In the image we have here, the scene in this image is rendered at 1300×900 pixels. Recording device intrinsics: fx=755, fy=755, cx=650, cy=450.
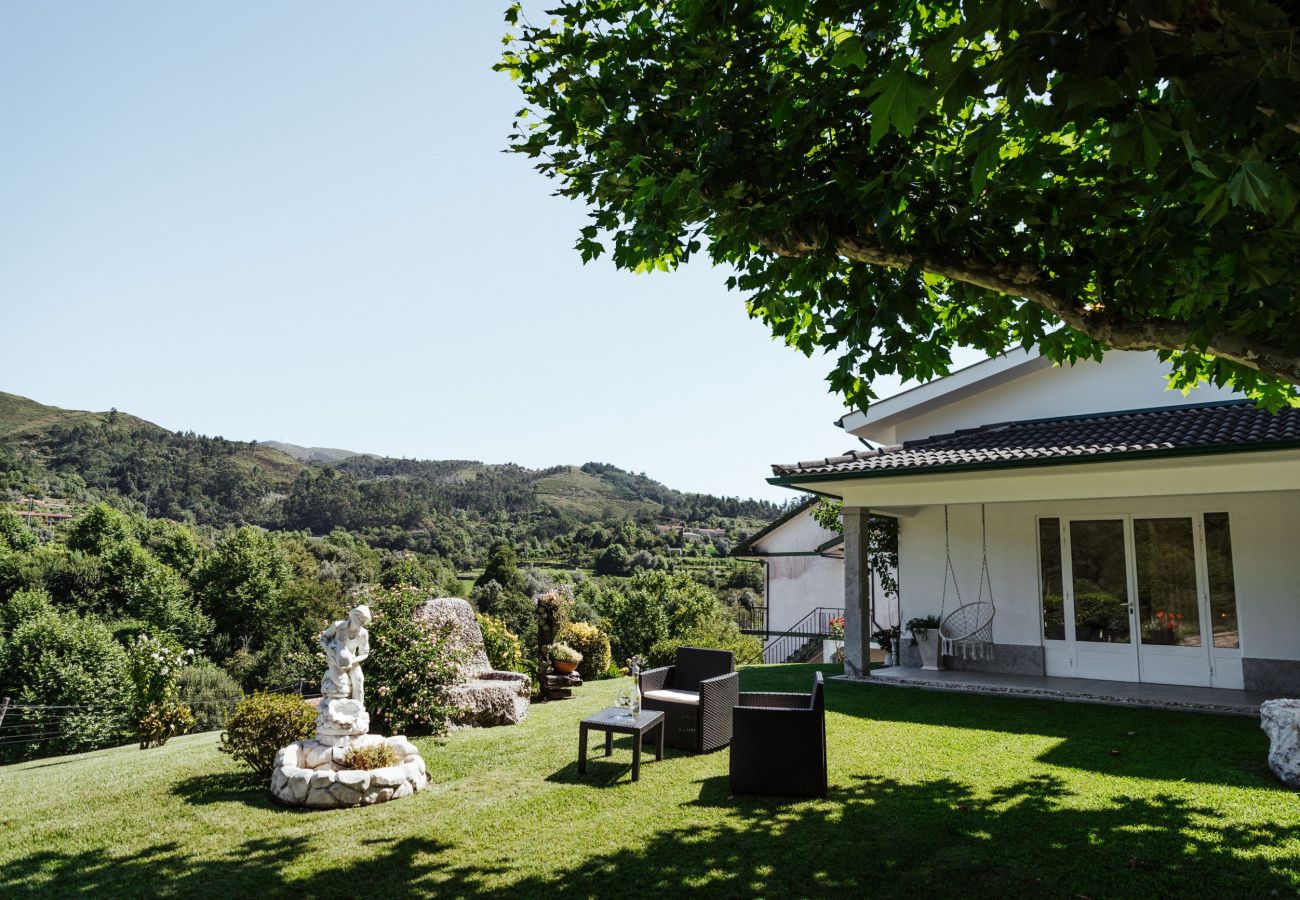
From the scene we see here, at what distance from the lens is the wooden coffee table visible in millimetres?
6465

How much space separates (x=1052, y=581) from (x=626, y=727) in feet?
25.3

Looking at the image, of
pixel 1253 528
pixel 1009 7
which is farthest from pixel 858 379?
pixel 1253 528

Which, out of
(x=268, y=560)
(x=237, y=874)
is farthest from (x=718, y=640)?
(x=268, y=560)

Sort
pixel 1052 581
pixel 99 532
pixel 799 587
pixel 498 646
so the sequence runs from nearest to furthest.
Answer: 1. pixel 1052 581
2. pixel 498 646
3. pixel 799 587
4. pixel 99 532

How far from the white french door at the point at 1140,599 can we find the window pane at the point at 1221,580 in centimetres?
1

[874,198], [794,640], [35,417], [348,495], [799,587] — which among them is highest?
[35,417]

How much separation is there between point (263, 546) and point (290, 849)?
42.9 meters

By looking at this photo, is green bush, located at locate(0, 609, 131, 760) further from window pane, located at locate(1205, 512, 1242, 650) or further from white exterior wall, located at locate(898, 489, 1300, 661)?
window pane, located at locate(1205, 512, 1242, 650)

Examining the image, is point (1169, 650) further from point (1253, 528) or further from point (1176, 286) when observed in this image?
point (1176, 286)

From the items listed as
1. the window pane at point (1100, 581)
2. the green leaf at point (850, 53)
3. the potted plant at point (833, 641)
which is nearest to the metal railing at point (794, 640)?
the potted plant at point (833, 641)

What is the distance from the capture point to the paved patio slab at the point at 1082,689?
887cm

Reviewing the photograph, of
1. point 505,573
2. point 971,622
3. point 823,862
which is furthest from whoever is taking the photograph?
point 505,573

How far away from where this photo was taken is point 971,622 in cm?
1171

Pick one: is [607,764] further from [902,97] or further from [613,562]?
[613,562]
